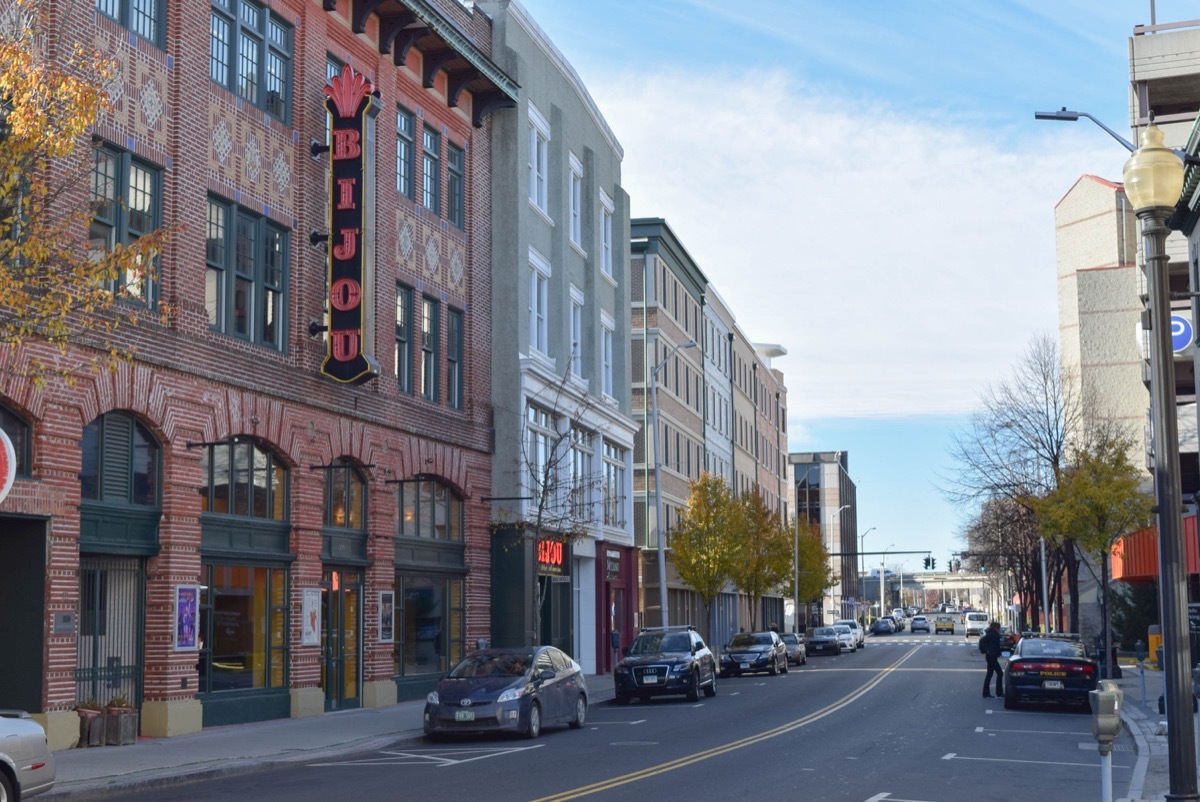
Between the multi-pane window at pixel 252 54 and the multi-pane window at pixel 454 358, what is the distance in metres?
8.24

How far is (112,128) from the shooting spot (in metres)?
21.8

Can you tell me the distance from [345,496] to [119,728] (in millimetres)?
8986

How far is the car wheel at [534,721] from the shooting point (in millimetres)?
22906

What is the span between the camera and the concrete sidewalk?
647 inches

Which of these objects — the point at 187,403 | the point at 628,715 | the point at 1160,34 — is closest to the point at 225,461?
the point at 187,403

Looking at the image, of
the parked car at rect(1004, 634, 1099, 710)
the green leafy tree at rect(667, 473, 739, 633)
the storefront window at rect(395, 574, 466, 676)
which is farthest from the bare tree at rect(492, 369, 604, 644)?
the green leafy tree at rect(667, 473, 739, 633)

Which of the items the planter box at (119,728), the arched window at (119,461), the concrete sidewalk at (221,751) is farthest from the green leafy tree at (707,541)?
the planter box at (119,728)

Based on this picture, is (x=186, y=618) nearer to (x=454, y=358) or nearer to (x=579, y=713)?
(x=579, y=713)

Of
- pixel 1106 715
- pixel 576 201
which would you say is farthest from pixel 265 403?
pixel 576 201

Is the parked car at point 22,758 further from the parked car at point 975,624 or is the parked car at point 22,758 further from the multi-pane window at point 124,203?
the parked car at point 975,624

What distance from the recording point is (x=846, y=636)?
72500mm

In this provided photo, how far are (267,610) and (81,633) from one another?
195 inches

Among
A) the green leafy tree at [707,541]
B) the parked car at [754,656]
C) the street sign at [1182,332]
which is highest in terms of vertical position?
the street sign at [1182,332]

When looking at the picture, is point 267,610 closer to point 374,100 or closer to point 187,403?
point 187,403
